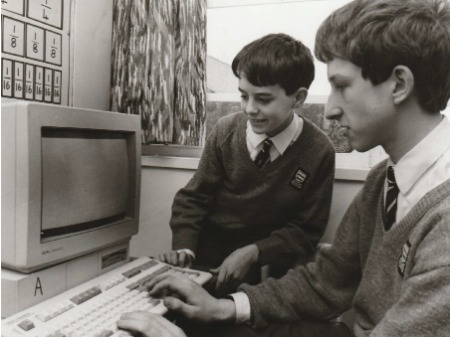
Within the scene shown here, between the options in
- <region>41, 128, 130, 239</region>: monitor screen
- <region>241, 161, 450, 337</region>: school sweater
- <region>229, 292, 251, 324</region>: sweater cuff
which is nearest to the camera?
<region>241, 161, 450, 337</region>: school sweater

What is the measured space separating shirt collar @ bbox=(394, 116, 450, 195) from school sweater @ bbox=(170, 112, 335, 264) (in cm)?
53

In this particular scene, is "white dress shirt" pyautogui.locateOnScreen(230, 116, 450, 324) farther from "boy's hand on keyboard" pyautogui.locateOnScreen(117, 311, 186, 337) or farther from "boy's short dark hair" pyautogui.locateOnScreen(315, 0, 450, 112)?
"boy's hand on keyboard" pyautogui.locateOnScreen(117, 311, 186, 337)

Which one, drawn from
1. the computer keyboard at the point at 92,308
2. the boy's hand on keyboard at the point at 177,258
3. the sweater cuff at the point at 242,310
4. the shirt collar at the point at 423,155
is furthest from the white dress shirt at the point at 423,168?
the boy's hand on keyboard at the point at 177,258

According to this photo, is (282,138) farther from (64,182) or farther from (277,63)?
(64,182)

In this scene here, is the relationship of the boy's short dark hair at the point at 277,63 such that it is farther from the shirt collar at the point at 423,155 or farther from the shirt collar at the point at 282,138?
the shirt collar at the point at 423,155

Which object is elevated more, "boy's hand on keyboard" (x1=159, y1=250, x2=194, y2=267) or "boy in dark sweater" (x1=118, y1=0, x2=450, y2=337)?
"boy in dark sweater" (x1=118, y1=0, x2=450, y2=337)

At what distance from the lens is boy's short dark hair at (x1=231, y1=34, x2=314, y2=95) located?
1.25m

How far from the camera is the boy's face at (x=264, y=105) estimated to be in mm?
1270

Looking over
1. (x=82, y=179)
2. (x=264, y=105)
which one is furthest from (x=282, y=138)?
(x=82, y=179)

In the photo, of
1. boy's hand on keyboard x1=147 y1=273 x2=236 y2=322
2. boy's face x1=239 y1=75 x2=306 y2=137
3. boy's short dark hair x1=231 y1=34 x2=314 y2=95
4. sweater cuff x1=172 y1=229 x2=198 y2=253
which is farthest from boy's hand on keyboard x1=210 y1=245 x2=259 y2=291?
boy's short dark hair x1=231 y1=34 x2=314 y2=95

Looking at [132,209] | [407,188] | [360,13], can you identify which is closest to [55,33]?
[132,209]

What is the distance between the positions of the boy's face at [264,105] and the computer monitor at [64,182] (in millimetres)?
354

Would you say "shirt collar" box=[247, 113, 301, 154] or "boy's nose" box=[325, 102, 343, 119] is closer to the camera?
"boy's nose" box=[325, 102, 343, 119]

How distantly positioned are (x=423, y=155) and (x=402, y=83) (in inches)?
5.0
